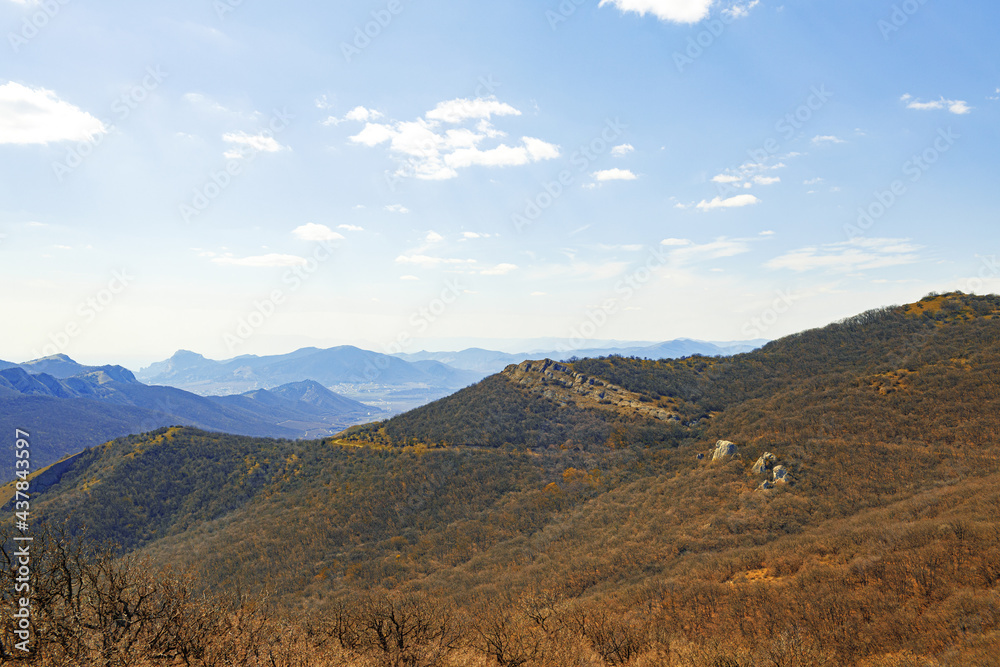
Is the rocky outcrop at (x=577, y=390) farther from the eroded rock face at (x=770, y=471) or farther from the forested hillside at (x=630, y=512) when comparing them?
the eroded rock face at (x=770, y=471)

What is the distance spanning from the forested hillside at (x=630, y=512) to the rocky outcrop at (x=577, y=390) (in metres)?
0.54

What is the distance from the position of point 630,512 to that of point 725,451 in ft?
44.0

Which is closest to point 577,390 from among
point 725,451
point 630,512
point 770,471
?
point 725,451

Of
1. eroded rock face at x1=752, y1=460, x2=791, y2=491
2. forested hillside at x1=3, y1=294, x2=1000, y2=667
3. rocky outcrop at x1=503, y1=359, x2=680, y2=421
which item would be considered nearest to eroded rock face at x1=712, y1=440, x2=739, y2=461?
forested hillside at x1=3, y1=294, x2=1000, y2=667

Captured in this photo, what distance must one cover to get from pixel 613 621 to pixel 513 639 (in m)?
5.52

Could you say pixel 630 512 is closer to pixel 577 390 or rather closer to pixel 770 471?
pixel 770 471

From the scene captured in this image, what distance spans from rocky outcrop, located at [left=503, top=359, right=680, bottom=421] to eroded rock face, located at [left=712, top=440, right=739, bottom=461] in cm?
1860

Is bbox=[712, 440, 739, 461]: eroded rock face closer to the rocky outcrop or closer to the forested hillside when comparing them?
the forested hillside

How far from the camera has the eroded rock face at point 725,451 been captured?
44.4 meters

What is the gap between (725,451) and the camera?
4481 centimetres

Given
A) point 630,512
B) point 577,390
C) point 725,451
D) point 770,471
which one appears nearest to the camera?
point 770,471

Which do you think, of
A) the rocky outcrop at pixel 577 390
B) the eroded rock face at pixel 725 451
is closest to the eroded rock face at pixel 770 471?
the eroded rock face at pixel 725 451

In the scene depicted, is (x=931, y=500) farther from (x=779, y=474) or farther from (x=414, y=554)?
(x=414, y=554)

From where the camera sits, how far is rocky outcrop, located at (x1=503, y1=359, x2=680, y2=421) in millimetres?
68812
